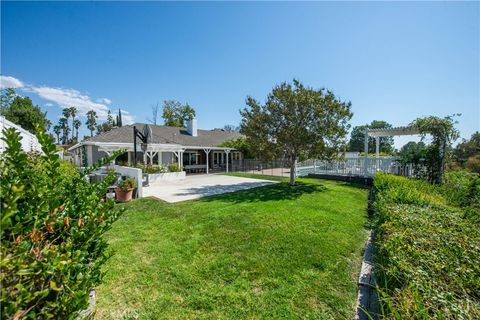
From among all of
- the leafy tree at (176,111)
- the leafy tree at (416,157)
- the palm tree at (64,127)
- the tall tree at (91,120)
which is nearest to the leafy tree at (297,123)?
the leafy tree at (416,157)

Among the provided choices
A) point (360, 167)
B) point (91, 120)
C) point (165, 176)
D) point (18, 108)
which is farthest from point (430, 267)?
point (91, 120)

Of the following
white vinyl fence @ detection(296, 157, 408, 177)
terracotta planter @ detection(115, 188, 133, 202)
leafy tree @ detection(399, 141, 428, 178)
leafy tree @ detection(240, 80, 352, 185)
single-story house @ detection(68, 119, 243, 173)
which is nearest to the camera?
terracotta planter @ detection(115, 188, 133, 202)

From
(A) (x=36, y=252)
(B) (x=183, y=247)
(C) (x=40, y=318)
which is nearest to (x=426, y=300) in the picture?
(C) (x=40, y=318)

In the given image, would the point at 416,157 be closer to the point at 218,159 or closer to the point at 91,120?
the point at 218,159

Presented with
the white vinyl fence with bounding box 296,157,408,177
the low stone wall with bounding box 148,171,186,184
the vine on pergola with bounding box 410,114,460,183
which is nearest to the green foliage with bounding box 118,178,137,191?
the low stone wall with bounding box 148,171,186,184

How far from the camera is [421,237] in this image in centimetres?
271

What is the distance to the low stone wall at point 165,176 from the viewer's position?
47.6 ft

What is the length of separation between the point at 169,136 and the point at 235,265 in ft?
68.2

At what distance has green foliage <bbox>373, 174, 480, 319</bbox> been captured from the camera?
162cm

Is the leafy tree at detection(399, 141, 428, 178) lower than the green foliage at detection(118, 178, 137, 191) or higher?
higher

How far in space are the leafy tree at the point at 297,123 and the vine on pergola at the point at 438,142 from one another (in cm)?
351

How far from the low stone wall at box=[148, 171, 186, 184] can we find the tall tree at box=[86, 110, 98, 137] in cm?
6915

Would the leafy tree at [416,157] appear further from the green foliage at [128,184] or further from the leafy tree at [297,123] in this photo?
the green foliage at [128,184]

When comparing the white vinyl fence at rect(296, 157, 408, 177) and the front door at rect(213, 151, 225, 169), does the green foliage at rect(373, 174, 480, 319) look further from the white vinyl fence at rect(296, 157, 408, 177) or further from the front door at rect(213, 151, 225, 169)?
the front door at rect(213, 151, 225, 169)
